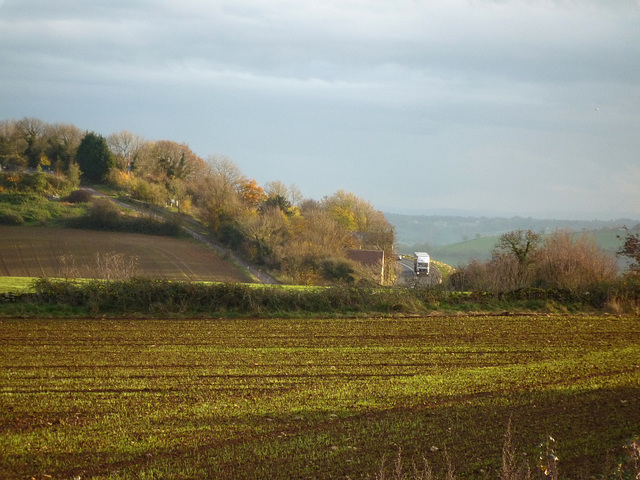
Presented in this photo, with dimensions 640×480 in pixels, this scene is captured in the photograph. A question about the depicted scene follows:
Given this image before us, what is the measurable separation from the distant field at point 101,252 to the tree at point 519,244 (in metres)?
18.3

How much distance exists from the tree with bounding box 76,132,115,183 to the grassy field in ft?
188

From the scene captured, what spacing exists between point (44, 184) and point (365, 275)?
3780cm

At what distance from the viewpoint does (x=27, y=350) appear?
623 inches

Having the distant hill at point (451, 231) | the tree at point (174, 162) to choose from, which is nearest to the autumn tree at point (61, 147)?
the tree at point (174, 162)

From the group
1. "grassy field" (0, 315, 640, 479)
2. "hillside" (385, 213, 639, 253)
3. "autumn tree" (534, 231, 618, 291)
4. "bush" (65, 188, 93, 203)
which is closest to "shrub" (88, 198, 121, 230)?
"bush" (65, 188, 93, 203)

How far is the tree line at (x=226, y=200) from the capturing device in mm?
43016

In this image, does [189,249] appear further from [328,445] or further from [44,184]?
[328,445]

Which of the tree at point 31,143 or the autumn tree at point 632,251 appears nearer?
the autumn tree at point 632,251

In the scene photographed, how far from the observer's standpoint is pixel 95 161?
241 feet

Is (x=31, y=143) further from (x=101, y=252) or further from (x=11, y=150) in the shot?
(x=101, y=252)

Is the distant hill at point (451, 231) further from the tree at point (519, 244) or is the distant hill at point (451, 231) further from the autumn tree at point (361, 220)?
the tree at point (519, 244)

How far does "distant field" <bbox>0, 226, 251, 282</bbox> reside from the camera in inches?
1614

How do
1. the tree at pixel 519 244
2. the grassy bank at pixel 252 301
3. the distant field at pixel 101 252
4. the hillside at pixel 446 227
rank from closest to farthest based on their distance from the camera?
the grassy bank at pixel 252 301 < the tree at pixel 519 244 < the distant field at pixel 101 252 < the hillside at pixel 446 227

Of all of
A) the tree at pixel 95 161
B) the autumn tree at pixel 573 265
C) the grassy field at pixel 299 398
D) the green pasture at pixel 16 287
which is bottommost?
the grassy field at pixel 299 398
